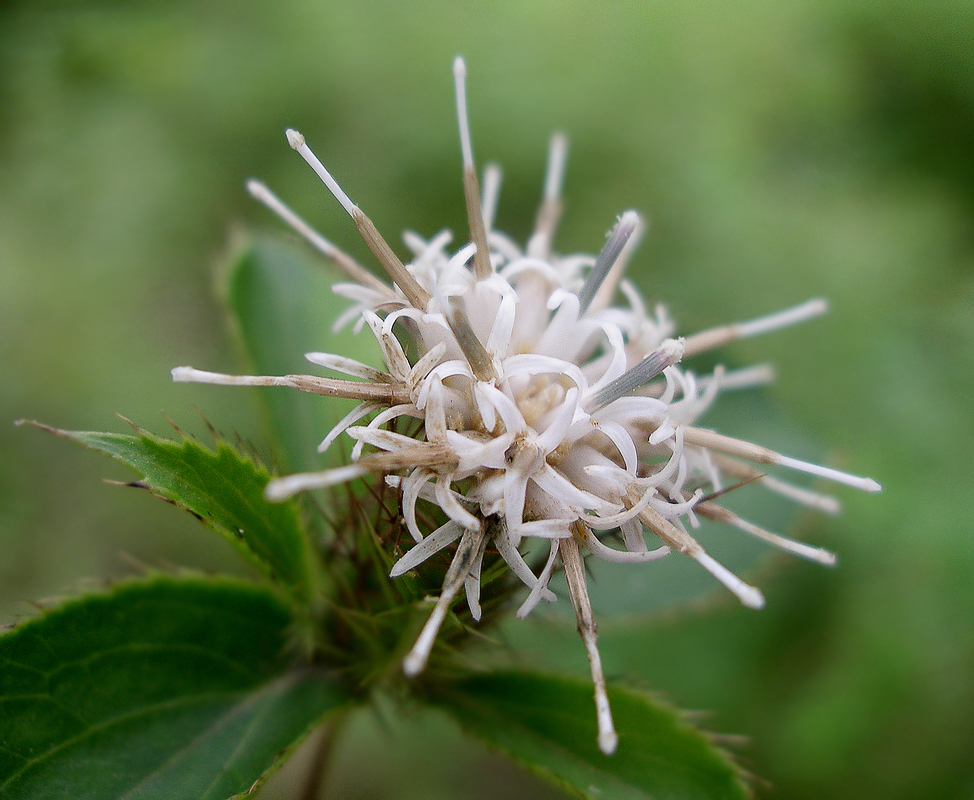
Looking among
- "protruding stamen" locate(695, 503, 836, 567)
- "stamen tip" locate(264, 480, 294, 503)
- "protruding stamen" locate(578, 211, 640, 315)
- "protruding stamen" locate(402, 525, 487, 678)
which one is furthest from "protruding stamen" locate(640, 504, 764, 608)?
Result: "stamen tip" locate(264, 480, 294, 503)

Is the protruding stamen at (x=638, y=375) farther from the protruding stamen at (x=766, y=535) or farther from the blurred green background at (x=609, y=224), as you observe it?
the blurred green background at (x=609, y=224)

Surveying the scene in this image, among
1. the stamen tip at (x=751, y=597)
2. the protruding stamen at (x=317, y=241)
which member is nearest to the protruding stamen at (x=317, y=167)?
the protruding stamen at (x=317, y=241)

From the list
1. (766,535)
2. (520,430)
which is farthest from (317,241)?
(766,535)

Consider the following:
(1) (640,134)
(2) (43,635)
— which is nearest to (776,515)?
(2) (43,635)

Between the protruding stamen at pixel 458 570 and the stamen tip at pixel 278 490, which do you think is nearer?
the stamen tip at pixel 278 490

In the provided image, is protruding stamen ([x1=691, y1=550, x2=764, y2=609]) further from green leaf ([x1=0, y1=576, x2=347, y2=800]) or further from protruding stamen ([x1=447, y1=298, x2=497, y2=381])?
green leaf ([x1=0, y1=576, x2=347, y2=800])

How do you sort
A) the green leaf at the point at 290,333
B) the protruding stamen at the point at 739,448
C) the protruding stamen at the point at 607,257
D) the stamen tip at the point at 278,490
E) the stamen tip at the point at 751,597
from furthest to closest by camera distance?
the green leaf at the point at 290,333 < the protruding stamen at the point at 607,257 < the protruding stamen at the point at 739,448 < the stamen tip at the point at 751,597 < the stamen tip at the point at 278,490

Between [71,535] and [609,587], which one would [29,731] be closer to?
[609,587]
